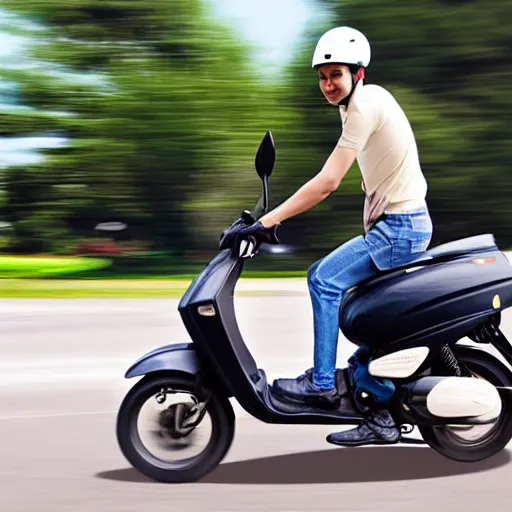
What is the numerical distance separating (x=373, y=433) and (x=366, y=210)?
891mm

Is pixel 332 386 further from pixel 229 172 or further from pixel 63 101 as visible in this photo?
pixel 63 101

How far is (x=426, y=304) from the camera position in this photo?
15.8 feet

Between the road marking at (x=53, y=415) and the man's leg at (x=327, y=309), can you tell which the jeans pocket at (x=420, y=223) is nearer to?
the man's leg at (x=327, y=309)

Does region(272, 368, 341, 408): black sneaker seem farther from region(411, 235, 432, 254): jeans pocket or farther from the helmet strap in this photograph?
the helmet strap

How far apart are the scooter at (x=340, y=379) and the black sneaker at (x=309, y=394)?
0.07 feet

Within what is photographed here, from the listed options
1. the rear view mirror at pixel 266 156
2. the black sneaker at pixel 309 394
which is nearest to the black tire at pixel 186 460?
the black sneaker at pixel 309 394

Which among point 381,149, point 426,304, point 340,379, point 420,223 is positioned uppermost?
point 381,149

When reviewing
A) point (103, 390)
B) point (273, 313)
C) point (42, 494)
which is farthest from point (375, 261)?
point (273, 313)

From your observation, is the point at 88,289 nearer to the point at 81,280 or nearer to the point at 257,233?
the point at 81,280

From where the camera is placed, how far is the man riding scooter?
15.6 ft

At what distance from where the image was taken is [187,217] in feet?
66.8

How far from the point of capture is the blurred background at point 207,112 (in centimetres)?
1998

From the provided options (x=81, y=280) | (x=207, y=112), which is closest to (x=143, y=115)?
(x=207, y=112)

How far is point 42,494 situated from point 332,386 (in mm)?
1195
